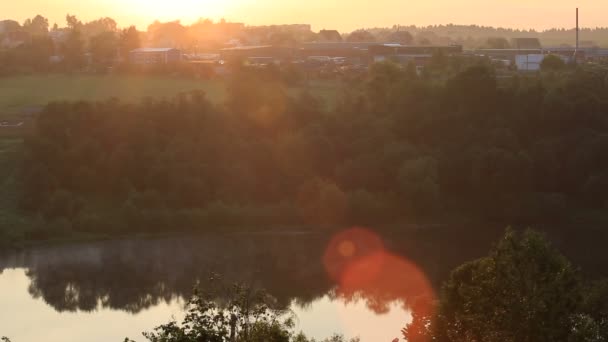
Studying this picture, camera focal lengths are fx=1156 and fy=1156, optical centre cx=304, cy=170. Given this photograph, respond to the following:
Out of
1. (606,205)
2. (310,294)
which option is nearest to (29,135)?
(310,294)

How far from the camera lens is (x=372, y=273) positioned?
1916 cm

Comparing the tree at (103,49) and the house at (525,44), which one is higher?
the tree at (103,49)

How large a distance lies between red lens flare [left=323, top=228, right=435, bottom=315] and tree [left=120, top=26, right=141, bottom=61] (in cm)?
2048

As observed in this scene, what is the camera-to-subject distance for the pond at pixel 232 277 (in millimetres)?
16062

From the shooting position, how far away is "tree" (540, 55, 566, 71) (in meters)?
36.9

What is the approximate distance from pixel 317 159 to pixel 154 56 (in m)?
15.5

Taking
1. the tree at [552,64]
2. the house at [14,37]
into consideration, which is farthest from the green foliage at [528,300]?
the house at [14,37]

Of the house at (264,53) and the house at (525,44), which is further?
the house at (525,44)

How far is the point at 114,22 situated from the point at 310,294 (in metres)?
51.3

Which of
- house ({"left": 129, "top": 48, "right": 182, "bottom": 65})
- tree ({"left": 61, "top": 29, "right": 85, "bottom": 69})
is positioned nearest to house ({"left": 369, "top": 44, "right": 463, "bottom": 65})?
house ({"left": 129, "top": 48, "right": 182, "bottom": 65})

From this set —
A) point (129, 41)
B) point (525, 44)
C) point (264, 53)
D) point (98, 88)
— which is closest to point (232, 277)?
point (98, 88)

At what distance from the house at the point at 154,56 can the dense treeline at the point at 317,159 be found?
35.0 ft

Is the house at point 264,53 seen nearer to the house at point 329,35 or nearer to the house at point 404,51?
the house at point 404,51

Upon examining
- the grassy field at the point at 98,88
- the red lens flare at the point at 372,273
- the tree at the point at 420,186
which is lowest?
the red lens flare at the point at 372,273
